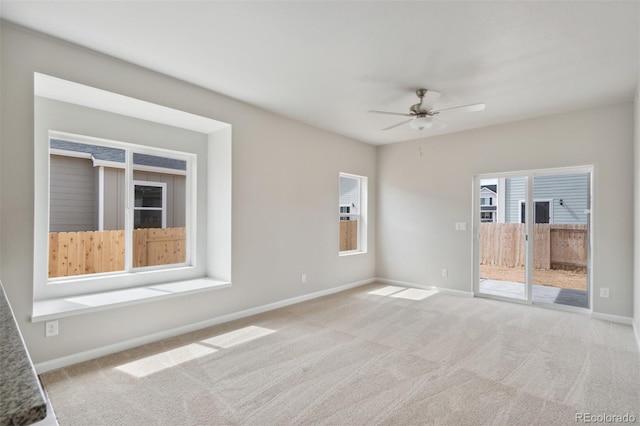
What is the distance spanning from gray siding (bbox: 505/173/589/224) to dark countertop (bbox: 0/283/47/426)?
18.3ft

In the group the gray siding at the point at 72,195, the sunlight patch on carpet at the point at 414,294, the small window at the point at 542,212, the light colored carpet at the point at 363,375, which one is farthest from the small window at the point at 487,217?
the gray siding at the point at 72,195

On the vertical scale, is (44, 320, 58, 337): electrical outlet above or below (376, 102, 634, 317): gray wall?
below

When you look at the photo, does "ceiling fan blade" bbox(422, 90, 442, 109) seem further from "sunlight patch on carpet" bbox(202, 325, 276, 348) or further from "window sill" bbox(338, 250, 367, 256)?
"sunlight patch on carpet" bbox(202, 325, 276, 348)

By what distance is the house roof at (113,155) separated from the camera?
3.34 metres

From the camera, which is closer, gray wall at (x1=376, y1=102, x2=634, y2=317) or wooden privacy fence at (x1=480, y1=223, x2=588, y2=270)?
gray wall at (x1=376, y1=102, x2=634, y2=317)

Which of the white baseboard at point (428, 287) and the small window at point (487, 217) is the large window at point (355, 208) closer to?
the white baseboard at point (428, 287)

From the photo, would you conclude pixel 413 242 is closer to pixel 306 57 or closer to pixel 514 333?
pixel 514 333

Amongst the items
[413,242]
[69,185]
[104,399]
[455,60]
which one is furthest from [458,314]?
[69,185]

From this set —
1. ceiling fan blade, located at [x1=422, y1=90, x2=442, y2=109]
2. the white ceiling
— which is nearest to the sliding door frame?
the white ceiling

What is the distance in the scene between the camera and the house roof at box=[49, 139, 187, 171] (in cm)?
334

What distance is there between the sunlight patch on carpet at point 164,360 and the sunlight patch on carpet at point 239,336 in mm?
136

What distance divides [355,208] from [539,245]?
3095mm

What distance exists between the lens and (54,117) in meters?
3.18

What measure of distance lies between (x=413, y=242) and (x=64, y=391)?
5.16 metres
